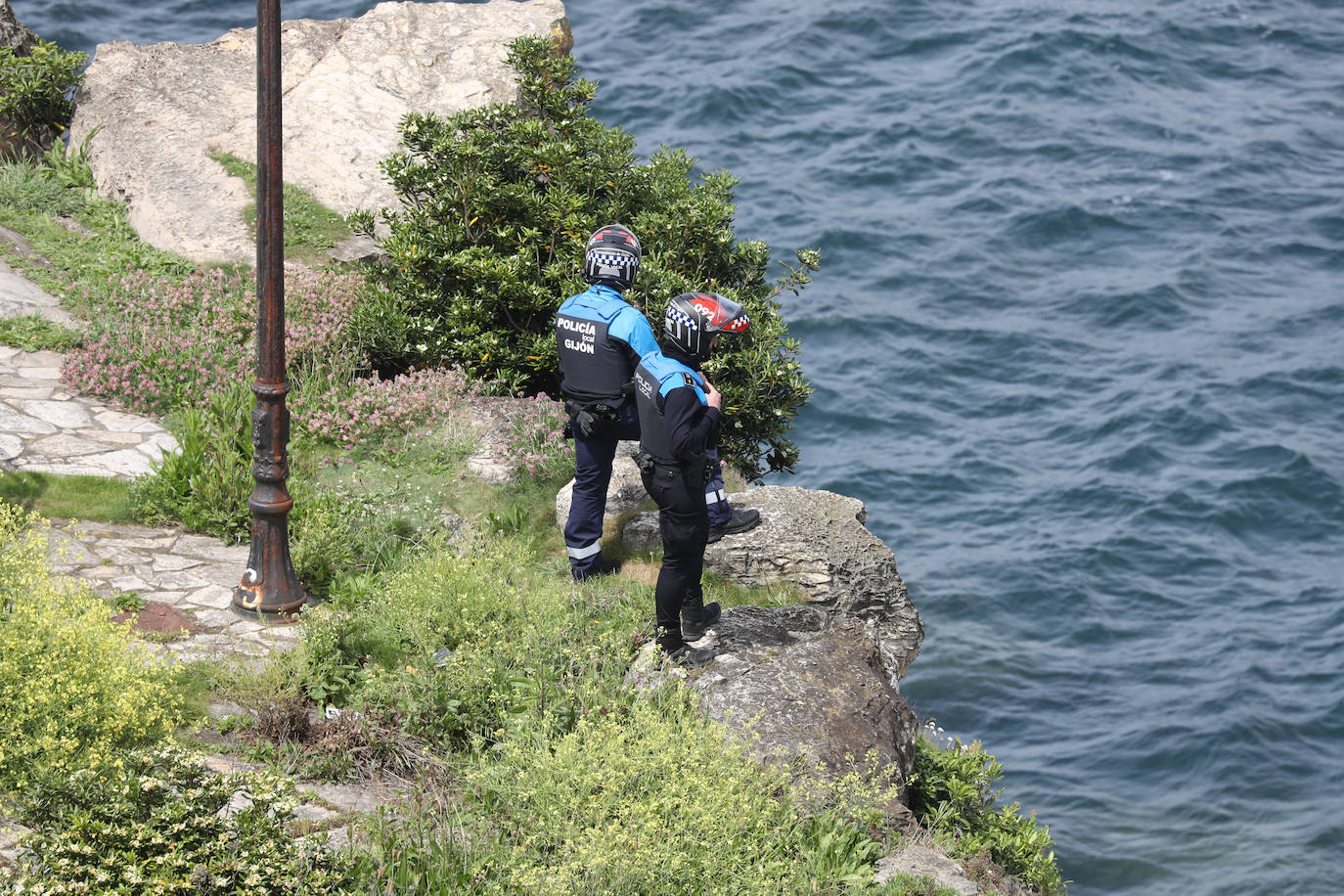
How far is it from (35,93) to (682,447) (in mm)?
11775

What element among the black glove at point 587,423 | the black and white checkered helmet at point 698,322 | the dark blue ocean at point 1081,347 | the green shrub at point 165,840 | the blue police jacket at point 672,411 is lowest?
the dark blue ocean at point 1081,347

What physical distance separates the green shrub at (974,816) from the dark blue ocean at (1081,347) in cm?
545

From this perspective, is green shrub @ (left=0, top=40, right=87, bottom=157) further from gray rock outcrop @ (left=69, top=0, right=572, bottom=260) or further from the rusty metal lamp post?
the rusty metal lamp post

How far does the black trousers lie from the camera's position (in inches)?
303

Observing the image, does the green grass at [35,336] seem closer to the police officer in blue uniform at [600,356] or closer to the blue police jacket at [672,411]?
the police officer in blue uniform at [600,356]

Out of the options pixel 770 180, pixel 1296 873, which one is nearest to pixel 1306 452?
pixel 1296 873

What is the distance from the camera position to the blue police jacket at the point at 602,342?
27.9 feet

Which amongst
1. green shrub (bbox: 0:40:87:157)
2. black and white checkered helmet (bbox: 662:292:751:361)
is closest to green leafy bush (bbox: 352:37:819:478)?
black and white checkered helmet (bbox: 662:292:751:361)

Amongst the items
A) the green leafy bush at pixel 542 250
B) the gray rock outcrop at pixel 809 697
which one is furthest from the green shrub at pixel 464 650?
the green leafy bush at pixel 542 250

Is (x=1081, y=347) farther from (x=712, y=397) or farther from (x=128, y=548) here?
(x=128, y=548)

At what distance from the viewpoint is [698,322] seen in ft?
25.6

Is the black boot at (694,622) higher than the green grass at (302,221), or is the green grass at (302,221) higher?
the green grass at (302,221)

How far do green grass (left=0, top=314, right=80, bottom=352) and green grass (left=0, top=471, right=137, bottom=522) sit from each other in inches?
99.6

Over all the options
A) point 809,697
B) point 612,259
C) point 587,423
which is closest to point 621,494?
point 587,423
